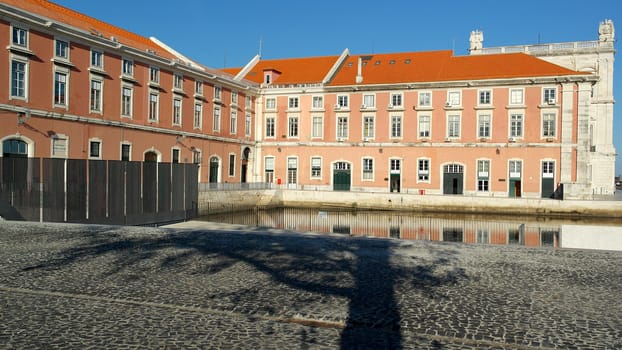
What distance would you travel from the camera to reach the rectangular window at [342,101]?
141 ft

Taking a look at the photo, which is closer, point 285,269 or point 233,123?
point 285,269

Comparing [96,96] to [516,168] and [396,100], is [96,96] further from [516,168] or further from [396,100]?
[516,168]

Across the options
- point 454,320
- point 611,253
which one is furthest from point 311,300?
point 611,253

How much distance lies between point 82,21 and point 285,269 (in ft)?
91.3

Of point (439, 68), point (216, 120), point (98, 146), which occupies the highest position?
point (439, 68)

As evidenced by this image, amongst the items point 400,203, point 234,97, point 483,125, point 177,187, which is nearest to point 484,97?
point 483,125

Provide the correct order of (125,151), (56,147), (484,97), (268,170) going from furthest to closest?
(268,170) → (484,97) → (125,151) → (56,147)

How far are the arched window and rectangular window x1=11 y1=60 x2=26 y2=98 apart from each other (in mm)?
2230

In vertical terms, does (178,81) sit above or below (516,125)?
above

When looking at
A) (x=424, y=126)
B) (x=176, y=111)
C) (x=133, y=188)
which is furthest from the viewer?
(x=424, y=126)

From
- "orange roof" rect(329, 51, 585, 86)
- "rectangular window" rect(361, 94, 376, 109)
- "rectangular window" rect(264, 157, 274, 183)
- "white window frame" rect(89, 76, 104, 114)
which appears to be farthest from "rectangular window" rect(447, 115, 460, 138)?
"white window frame" rect(89, 76, 104, 114)

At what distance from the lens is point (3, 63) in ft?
77.3

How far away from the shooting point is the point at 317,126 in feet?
145

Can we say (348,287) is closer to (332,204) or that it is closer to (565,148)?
(332,204)
